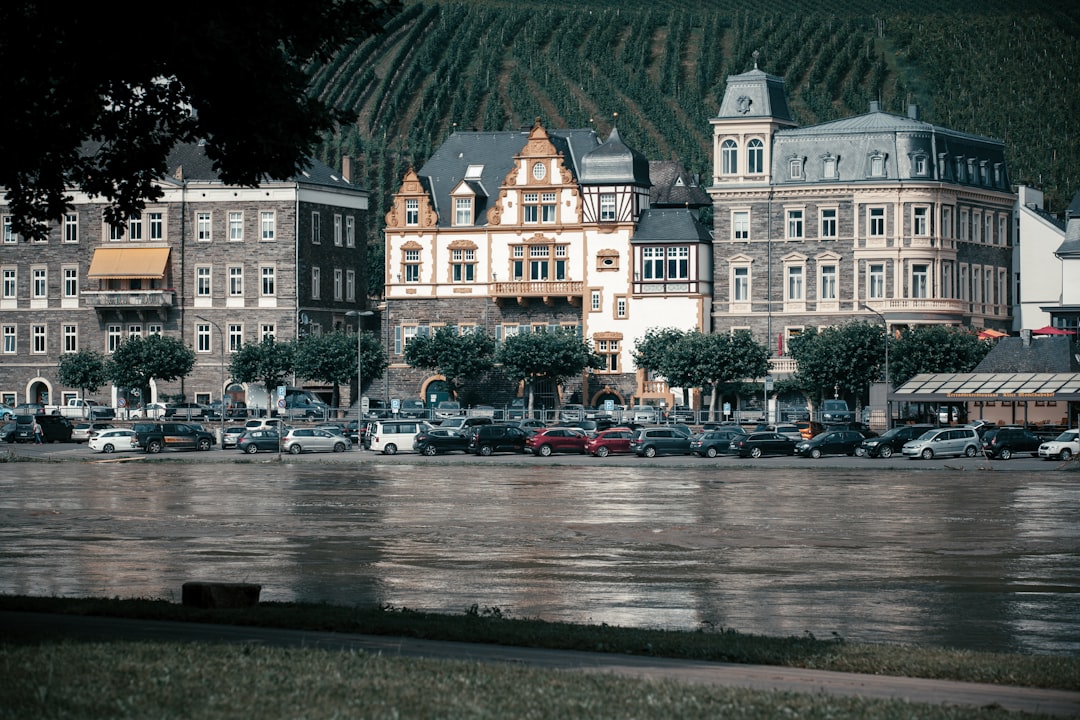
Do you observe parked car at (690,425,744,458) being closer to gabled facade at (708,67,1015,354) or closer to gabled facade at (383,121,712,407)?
gabled facade at (708,67,1015,354)

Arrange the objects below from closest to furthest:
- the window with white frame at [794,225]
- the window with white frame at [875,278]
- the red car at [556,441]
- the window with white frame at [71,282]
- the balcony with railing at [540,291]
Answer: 1. the red car at [556,441]
2. the window with white frame at [875,278]
3. the window with white frame at [794,225]
4. the balcony with railing at [540,291]
5. the window with white frame at [71,282]

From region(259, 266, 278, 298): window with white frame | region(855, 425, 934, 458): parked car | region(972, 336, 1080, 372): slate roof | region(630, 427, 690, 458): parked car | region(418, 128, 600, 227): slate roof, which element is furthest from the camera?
region(259, 266, 278, 298): window with white frame

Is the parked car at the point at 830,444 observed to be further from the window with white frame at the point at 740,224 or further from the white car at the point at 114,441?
the window with white frame at the point at 740,224

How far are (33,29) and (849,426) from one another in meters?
69.3

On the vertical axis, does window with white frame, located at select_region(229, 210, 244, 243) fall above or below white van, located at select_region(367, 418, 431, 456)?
above

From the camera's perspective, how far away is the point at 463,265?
409 feet

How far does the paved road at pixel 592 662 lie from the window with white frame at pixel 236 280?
103 meters

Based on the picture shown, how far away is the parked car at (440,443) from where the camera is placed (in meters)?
86.2

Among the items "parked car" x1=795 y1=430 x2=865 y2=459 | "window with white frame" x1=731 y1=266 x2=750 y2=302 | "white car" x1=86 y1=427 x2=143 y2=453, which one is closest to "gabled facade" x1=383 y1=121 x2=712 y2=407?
"window with white frame" x1=731 y1=266 x2=750 y2=302

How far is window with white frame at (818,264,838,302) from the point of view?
116 meters

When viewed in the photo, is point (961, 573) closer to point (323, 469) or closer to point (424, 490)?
point (424, 490)

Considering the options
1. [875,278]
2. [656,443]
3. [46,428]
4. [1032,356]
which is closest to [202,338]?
[46,428]

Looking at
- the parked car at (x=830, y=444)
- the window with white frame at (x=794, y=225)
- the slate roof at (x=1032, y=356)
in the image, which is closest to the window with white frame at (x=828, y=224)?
the window with white frame at (x=794, y=225)

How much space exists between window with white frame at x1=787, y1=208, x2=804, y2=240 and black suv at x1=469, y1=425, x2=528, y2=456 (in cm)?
3688
